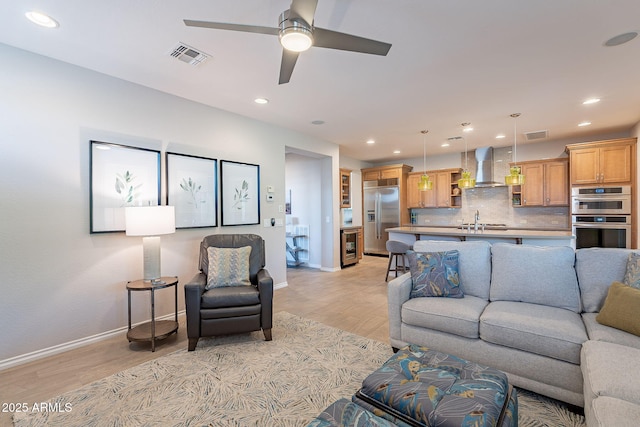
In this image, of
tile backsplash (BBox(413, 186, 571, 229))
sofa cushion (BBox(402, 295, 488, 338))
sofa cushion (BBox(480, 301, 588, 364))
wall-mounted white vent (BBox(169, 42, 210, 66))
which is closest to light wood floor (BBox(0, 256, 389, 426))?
sofa cushion (BBox(402, 295, 488, 338))

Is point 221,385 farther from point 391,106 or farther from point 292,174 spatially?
point 292,174

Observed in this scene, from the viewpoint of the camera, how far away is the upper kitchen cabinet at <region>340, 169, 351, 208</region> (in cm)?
720

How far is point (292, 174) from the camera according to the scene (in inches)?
273

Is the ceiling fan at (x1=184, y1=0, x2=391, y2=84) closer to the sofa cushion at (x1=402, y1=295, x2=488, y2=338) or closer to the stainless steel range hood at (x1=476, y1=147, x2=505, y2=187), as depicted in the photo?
the sofa cushion at (x1=402, y1=295, x2=488, y2=338)

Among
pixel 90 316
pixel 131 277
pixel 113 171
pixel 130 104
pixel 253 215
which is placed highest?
pixel 130 104

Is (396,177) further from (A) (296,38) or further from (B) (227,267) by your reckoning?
(A) (296,38)

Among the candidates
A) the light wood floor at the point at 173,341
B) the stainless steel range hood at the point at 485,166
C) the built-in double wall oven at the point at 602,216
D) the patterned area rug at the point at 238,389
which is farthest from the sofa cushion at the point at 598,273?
the stainless steel range hood at the point at 485,166

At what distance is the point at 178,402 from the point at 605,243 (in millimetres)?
6901

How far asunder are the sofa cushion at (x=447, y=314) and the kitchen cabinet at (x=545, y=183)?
4.98 m

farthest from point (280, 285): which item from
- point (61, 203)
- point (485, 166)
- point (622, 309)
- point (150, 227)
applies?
point (485, 166)

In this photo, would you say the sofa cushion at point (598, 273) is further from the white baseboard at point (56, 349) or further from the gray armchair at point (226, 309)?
the white baseboard at point (56, 349)

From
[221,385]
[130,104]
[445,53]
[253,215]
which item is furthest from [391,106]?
[221,385]

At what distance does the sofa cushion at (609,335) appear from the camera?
1744 mm

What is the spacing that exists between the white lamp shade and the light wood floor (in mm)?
1127
